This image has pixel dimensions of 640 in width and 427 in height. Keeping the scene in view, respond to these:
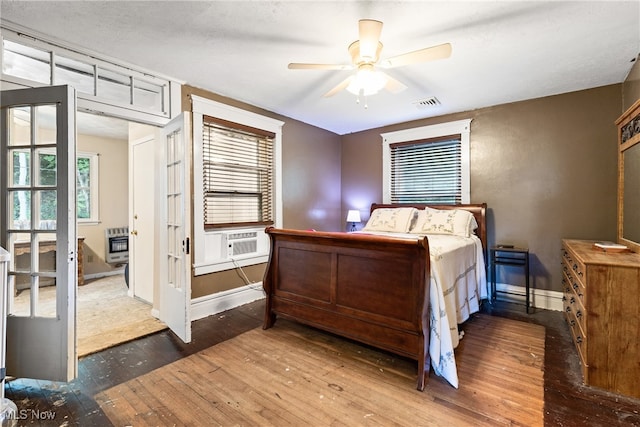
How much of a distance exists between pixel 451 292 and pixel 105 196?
5.92 meters

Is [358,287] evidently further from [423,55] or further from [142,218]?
[142,218]

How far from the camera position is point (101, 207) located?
5.43m

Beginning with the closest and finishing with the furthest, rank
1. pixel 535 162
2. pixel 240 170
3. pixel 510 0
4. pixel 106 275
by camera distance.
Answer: pixel 510 0 < pixel 535 162 < pixel 240 170 < pixel 106 275

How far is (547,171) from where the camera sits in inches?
140

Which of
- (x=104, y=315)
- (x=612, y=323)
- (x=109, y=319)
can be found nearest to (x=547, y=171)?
(x=612, y=323)

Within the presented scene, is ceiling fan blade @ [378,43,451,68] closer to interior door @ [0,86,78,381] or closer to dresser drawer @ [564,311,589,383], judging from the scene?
dresser drawer @ [564,311,589,383]

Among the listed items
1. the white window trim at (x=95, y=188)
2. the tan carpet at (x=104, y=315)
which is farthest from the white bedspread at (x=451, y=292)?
the white window trim at (x=95, y=188)

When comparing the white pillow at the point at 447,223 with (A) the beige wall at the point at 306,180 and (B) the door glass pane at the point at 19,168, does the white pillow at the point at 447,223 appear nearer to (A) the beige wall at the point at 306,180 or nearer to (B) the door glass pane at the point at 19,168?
(A) the beige wall at the point at 306,180

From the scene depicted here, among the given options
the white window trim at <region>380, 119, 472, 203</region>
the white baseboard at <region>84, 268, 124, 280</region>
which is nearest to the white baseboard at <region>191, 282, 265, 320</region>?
the white window trim at <region>380, 119, 472, 203</region>

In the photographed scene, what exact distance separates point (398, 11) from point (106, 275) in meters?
5.97

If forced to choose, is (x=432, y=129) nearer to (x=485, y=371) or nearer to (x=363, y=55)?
(x=363, y=55)

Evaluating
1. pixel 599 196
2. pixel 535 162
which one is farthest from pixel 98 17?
pixel 599 196

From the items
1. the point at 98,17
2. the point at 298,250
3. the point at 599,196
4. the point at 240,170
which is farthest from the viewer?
the point at 240,170

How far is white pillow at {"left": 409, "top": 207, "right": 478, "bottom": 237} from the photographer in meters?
3.61
